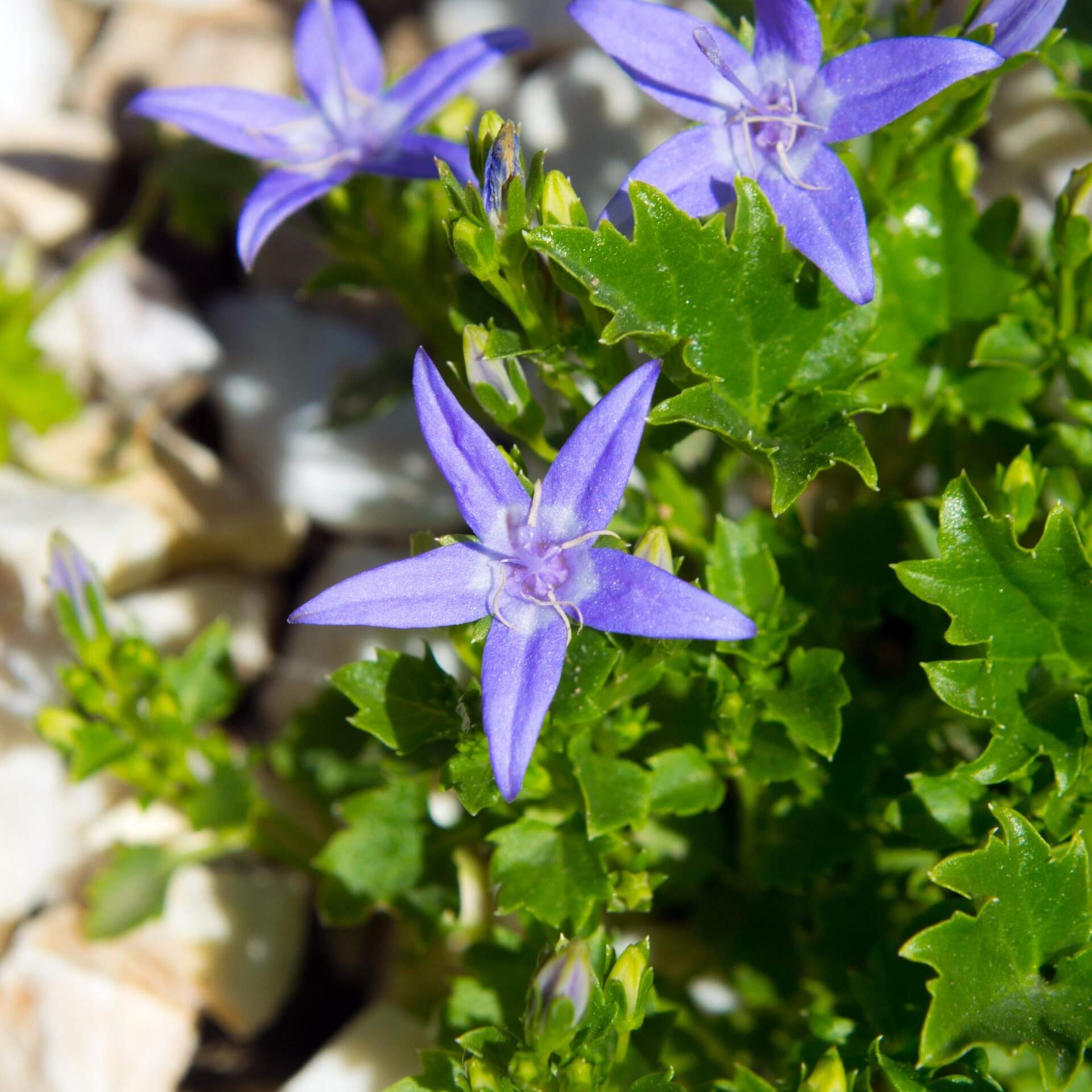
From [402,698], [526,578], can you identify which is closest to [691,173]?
[526,578]

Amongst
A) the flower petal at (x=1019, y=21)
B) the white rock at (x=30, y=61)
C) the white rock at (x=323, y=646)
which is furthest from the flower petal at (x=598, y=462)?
the white rock at (x=30, y=61)

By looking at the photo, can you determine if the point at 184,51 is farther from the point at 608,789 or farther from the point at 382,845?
the point at 608,789

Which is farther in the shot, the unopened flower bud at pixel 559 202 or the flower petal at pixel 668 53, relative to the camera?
the flower petal at pixel 668 53

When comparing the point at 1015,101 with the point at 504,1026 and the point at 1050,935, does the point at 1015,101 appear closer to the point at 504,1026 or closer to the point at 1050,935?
the point at 1050,935

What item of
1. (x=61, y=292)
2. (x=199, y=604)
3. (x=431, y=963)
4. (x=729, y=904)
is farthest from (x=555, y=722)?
(x=61, y=292)

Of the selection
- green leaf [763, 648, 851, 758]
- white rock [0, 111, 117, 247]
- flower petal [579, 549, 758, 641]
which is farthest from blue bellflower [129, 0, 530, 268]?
white rock [0, 111, 117, 247]

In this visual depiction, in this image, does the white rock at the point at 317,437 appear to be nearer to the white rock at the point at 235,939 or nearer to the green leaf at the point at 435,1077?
the white rock at the point at 235,939
